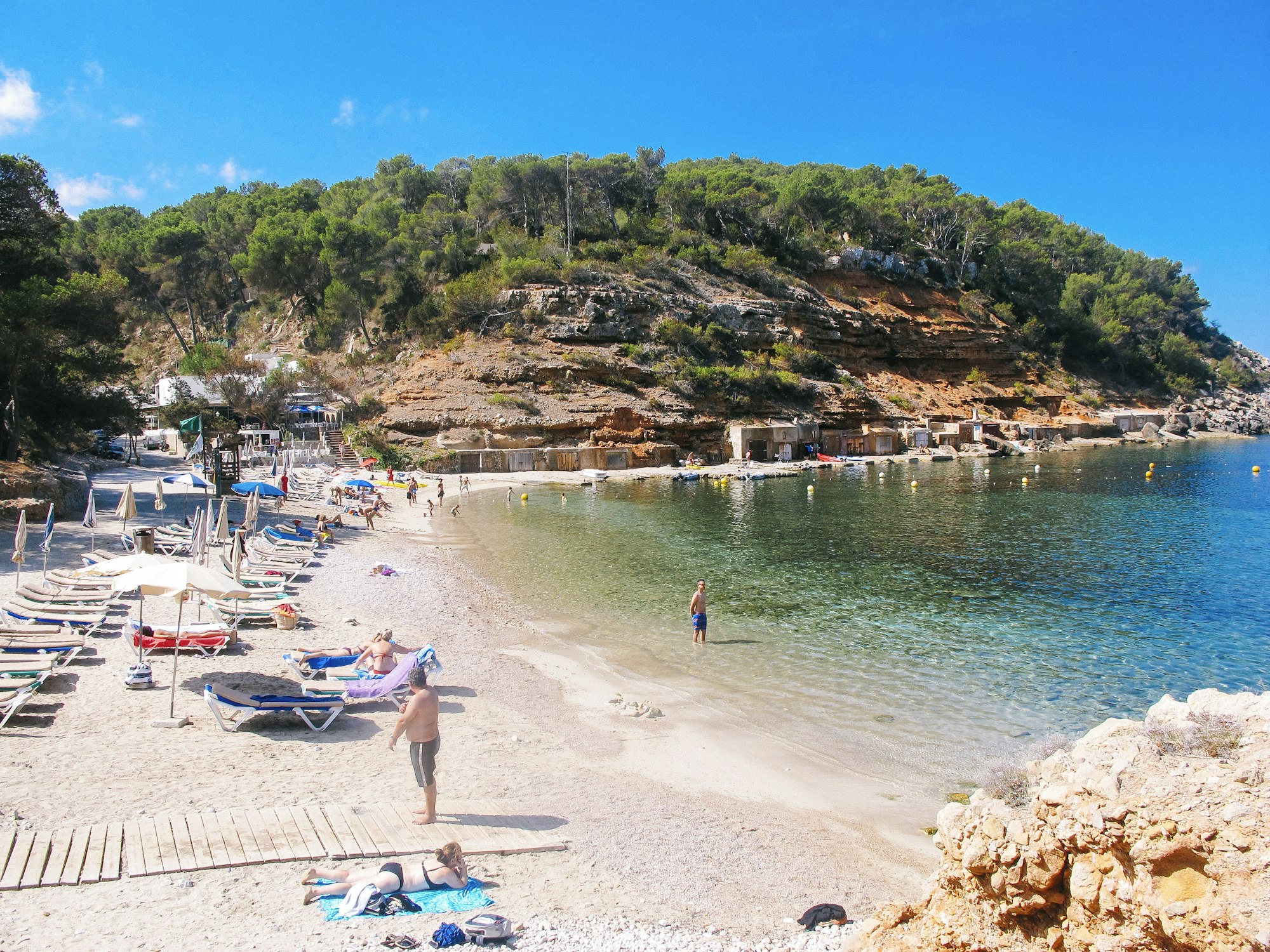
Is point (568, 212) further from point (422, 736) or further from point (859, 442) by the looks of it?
point (422, 736)

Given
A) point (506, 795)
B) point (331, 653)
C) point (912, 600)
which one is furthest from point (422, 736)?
point (912, 600)

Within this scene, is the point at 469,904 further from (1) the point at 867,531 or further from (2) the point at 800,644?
(1) the point at 867,531

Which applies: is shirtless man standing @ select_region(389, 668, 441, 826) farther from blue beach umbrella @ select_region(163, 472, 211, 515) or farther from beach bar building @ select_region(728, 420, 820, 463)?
beach bar building @ select_region(728, 420, 820, 463)

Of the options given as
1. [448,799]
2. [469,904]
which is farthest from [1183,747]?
[448,799]

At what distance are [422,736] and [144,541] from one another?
12053 millimetres

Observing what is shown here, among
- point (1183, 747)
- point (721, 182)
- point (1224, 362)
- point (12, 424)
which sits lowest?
point (1183, 747)

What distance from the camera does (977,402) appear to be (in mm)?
69312

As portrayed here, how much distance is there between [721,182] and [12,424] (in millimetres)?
67178

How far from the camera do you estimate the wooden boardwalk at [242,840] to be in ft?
18.4

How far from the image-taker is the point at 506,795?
26.3ft

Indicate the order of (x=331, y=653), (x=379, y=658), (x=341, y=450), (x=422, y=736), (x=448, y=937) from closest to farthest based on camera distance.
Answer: (x=448, y=937), (x=422, y=736), (x=379, y=658), (x=331, y=653), (x=341, y=450)

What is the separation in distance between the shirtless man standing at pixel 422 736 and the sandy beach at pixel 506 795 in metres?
0.75

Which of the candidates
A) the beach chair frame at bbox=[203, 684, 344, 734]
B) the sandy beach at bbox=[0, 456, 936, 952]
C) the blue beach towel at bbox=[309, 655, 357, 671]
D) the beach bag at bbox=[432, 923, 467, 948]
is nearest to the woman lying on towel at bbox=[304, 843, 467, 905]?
the sandy beach at bbox=[0, 456, 936, 952]

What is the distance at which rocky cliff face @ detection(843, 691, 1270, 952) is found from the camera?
3.39 m
